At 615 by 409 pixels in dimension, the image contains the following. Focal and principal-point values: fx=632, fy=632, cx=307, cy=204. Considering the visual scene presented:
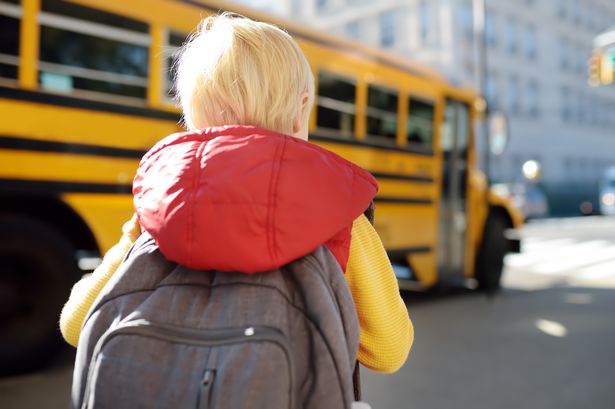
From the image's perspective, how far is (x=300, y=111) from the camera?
3.99ft

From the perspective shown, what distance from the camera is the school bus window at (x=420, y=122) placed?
6.59 metres

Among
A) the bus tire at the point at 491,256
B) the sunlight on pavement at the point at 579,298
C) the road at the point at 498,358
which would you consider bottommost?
the road at the point at 498,358

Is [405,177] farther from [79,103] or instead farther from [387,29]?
[387,29]

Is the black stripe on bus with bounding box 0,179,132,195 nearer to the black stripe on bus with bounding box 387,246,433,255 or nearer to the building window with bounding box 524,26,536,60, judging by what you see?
the black stripe on bus with bounding box 387,246,433,255

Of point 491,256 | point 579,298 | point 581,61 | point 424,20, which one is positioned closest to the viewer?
point 491,256

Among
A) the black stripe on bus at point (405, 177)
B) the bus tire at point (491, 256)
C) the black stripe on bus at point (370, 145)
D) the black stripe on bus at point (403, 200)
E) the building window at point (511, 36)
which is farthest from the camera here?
the building window at point (511, 36)

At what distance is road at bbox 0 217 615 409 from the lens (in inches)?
142

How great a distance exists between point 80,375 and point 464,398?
296 cm

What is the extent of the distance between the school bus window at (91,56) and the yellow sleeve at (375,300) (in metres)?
3.23

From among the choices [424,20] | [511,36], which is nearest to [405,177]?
[424,20]

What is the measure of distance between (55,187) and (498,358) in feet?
10.6

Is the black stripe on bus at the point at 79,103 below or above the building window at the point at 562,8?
below

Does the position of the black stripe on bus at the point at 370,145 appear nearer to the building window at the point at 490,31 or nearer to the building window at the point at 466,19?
the building window at the point at 466,19

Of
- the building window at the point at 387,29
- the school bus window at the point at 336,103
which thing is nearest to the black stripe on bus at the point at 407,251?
the school bus window at the point at 336,103
